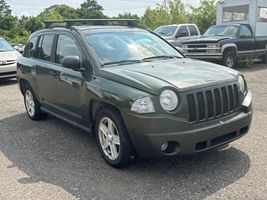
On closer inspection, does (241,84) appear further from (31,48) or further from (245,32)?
(245,32)

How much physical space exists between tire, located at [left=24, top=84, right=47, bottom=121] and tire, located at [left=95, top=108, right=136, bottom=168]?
8.17 feet

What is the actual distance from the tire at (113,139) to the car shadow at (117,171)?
144 millimetres

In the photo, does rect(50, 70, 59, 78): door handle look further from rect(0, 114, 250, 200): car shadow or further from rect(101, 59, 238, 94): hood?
rect(101, 59, 238, 94): hood

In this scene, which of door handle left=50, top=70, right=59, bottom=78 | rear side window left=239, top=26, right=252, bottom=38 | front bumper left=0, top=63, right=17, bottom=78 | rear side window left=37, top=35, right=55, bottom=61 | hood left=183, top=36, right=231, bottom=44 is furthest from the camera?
rear side window left=239, top=26, right=252, bottom=38

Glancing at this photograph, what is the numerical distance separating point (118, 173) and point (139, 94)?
1.04 metres

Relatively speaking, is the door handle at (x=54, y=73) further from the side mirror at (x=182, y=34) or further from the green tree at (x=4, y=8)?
the green tree at (x=4, y=8)

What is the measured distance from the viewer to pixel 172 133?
13.0ft

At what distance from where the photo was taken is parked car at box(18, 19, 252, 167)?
3.99 metres

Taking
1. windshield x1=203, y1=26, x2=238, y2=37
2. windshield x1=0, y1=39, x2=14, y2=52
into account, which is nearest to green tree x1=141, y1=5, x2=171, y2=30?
windshield x1=203, y1=26, x2=238, y2=37

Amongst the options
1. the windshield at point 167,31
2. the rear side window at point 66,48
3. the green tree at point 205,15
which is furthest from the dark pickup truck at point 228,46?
the green tree at point 205,15

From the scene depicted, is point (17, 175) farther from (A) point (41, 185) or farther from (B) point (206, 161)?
(B) point (206, 161)

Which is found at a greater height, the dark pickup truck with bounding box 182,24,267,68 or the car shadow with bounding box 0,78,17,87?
the dark pickup truck with bounding box 182,24,267,68

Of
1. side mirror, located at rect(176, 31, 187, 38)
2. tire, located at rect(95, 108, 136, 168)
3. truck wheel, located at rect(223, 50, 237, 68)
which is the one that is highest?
side mirror, located at rect(176, 31, 187, 38)

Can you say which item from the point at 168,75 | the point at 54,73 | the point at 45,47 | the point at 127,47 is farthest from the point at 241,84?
the point at 45,47
